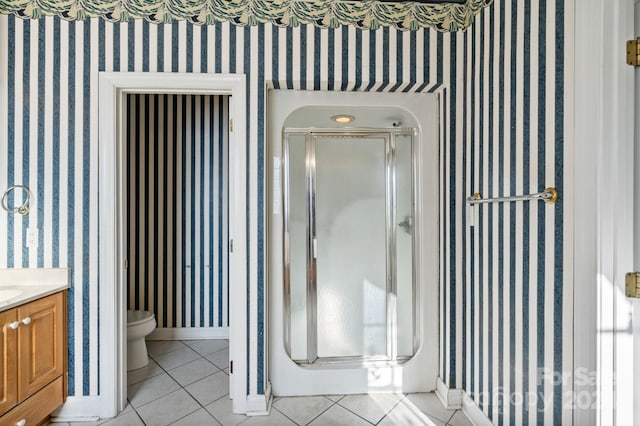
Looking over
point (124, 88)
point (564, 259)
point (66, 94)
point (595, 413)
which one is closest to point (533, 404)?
point (595, 413)

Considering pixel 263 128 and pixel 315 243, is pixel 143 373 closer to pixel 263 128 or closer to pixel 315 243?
pixel 315 243

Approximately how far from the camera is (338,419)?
1.96m

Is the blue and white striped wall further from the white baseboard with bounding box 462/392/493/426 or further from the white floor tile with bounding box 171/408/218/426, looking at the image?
the white floor tile with bounding box 171/408/218/426

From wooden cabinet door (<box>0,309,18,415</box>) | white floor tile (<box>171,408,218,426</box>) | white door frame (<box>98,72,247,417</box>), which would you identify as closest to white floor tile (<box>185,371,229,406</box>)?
white floor tile (<box>171,408,218,426</box>)

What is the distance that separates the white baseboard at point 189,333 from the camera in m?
3.21

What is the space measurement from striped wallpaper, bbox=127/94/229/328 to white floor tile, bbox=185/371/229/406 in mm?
834

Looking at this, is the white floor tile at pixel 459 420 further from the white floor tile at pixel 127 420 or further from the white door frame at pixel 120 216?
the white floor tile at pixel 127 420

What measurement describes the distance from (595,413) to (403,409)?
1.10m

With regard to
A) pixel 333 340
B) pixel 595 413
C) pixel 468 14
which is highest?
pixel 468 14

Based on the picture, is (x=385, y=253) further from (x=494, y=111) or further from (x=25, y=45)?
(x=25, y=45)

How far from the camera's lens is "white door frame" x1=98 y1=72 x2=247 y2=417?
77.3 inches

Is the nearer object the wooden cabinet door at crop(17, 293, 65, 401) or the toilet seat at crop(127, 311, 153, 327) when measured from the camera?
the wooden cabinet door at crop(17, 293, 65, 401)

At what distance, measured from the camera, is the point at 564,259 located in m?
1.29

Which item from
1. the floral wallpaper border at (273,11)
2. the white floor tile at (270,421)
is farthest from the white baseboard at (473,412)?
the floral wallpaper border at (273,11)
